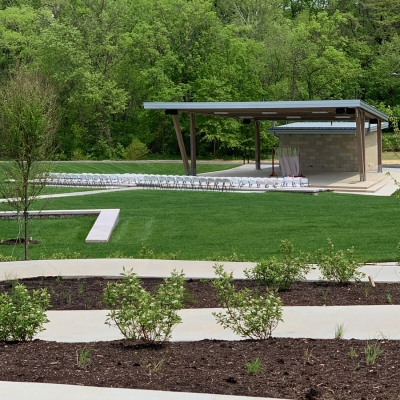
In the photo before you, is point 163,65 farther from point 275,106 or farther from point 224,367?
point 224,367

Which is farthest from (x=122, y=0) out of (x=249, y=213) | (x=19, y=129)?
(x=19, y=129)

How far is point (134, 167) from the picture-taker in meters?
43.7

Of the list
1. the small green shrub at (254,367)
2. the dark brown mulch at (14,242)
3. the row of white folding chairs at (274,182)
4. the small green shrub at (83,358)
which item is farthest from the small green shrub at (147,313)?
the row of white folding chairs at (274,182)

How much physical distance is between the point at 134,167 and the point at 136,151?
27.7ft

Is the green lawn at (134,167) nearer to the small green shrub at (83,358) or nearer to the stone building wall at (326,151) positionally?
the stone building wall at (326,151)

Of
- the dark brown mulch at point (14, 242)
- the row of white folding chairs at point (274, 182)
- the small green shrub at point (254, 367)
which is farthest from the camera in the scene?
the row of white folding chairs at point (274, 182)

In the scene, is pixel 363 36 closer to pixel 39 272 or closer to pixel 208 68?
pixel 208 68

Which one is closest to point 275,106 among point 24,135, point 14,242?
point 14,242

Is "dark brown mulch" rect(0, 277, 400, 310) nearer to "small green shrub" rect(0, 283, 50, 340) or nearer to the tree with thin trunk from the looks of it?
"small green shrub" rect(0, 283, 50, 340)

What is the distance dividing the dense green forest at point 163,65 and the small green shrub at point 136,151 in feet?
10.1

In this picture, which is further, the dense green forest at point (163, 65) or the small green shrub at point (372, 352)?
the dense green forest at point (163, 65)

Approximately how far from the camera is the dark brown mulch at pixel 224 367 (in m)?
5.12

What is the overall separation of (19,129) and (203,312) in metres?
6.24

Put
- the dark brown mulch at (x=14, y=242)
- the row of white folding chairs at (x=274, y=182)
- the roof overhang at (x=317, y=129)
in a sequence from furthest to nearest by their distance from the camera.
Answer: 1. the roof overhang at (x=317, y=129)
2. the row of white folding chairs at (x=274, y=182)
3. the dark brown mulch at (x=14, y=242)
